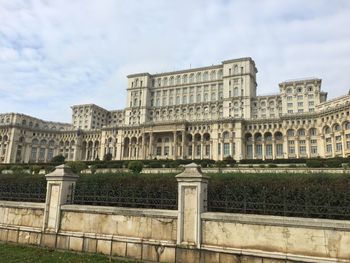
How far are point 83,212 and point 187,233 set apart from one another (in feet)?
14.1

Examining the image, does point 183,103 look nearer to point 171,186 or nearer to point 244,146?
point 244,146

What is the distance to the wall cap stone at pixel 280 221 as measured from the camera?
748 cm

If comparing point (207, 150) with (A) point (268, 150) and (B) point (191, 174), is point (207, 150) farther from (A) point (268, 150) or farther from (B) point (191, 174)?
(B) point (191, 174)

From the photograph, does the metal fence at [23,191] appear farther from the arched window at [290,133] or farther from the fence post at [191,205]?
the arched window at [290,133]

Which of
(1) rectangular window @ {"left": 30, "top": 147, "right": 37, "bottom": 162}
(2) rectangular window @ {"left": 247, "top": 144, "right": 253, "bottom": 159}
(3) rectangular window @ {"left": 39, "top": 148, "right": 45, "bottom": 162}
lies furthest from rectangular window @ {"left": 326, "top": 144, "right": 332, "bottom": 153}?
(1) rectangular window @ {"left": 30, "top": 147, "right": 37, "bottom": 162}

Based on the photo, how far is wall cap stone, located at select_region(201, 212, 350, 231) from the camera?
24.5 ft

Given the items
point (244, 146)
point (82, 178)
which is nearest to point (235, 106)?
point (244, 146)

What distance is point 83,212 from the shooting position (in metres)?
10.8

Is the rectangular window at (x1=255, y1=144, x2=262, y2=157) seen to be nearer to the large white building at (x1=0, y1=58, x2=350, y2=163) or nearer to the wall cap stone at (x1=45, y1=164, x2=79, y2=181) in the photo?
the large white building at (x1=0, y1=58, x2=350, y2=163)

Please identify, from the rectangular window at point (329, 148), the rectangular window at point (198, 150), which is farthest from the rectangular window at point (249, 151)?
the rectangular window at point (329, 148)

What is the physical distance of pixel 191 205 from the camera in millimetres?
9164

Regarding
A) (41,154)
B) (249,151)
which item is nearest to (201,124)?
(249,151)

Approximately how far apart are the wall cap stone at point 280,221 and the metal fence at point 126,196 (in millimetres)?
1826

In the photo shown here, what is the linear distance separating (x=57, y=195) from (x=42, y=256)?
241cm
